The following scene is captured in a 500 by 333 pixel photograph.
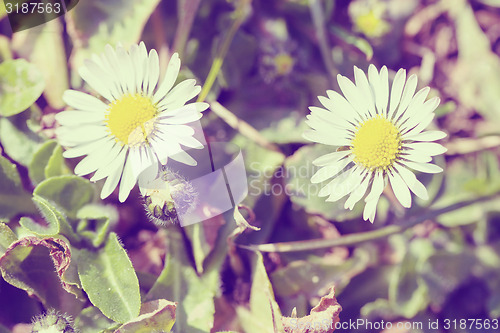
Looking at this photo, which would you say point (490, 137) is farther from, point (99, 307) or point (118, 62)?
point (99, 307)

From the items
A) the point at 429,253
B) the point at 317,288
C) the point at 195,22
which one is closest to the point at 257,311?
the point at 317,288

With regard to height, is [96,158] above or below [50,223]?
above

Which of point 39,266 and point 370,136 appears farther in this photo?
point 39,266

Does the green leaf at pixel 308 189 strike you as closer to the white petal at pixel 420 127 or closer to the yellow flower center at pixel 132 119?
the white petal at pixel 420 127

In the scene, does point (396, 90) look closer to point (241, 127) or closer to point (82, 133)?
point (241, 127)

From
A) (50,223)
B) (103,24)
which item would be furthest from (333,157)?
(103,24)

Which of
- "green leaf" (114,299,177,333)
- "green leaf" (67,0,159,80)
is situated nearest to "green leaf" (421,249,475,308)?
"green leaf" (114,299,177,333)
